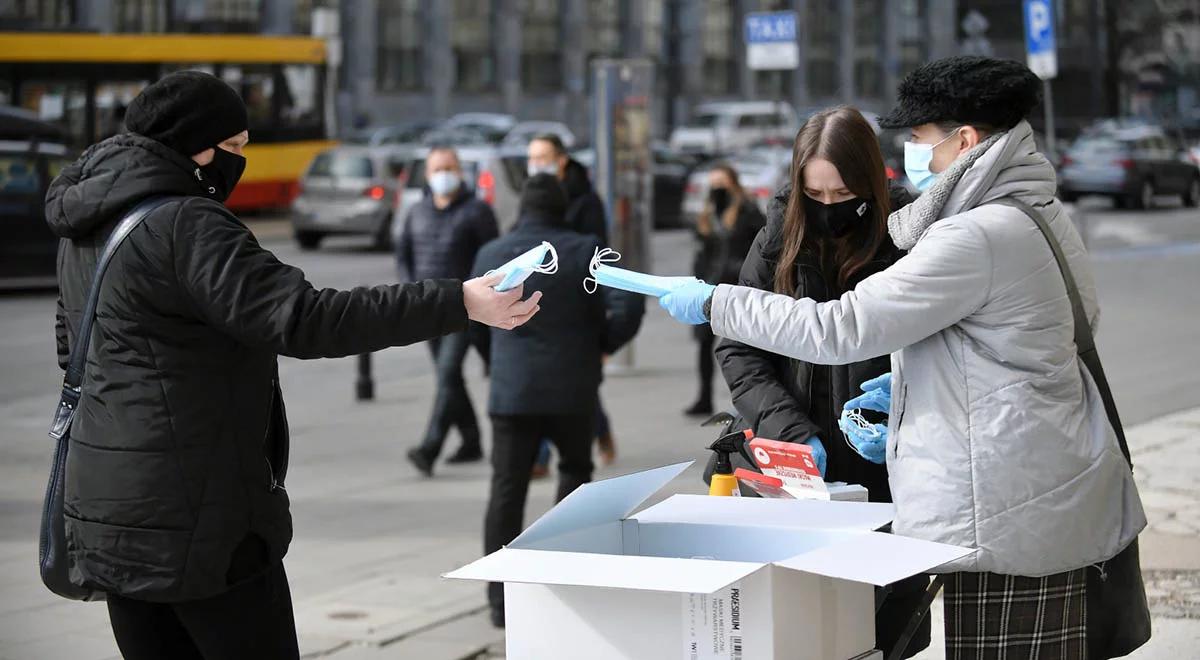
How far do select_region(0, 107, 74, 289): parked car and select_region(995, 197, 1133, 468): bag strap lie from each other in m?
16.4

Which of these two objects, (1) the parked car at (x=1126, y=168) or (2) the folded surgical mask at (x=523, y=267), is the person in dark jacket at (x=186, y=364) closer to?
(2) the folded surgical mask at (x=523, y=267)

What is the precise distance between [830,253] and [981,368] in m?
0.95

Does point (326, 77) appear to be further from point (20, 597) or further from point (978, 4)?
point (20, 597)

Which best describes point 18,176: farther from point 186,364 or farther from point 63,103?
point 186,364

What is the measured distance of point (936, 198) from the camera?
323 cm

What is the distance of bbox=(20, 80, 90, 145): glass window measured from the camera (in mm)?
25469

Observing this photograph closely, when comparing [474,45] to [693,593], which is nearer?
[693,593]

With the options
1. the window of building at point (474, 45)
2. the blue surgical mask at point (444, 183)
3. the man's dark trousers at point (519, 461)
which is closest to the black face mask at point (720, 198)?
the blue surgical mask at point (444, 183)

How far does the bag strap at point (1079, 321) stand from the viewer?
3205 millimetres

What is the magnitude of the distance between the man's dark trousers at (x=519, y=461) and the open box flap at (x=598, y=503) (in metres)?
3.00

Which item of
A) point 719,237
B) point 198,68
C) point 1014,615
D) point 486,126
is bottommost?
point 1014,615

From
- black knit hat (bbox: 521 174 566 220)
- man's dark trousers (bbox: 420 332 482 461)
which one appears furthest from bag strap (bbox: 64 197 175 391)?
man's dark trousers (bbox: 420 332 482 461)

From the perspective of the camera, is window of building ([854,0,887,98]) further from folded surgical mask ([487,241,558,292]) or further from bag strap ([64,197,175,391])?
bag strap ([64,197,175,391])

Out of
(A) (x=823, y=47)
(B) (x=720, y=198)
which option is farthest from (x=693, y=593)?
(A) (x=823, y=47)
